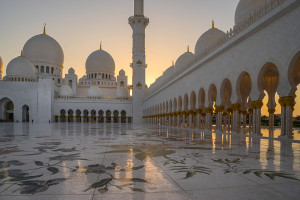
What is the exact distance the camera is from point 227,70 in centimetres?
1041

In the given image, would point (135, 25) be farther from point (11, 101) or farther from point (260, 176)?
point (260, 176)

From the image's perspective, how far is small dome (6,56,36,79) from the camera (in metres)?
29.8

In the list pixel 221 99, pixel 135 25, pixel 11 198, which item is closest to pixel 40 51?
pixel 135 25

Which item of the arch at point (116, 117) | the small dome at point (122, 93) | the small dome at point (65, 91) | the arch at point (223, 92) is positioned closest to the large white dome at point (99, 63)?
the small dome at point (122, 93)

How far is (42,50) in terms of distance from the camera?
3356 centimetres

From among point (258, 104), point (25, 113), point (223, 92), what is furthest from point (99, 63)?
point (258, 104)

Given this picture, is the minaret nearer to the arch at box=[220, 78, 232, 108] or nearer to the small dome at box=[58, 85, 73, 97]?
the small dome at box=[58, 85, 73, 97]

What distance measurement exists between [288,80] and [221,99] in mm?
4104

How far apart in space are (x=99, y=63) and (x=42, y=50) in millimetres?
8151

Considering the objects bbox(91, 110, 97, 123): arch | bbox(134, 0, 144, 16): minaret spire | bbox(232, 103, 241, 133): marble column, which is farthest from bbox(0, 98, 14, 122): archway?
bbox(232, 103, 241, 133): marble column

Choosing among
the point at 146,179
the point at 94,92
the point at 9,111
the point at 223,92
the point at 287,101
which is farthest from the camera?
the point at 94,92

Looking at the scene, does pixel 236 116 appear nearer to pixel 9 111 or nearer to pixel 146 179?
pixel 146 179

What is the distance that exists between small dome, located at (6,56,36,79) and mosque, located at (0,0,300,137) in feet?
0.37

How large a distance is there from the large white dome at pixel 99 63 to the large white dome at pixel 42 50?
4547mm
